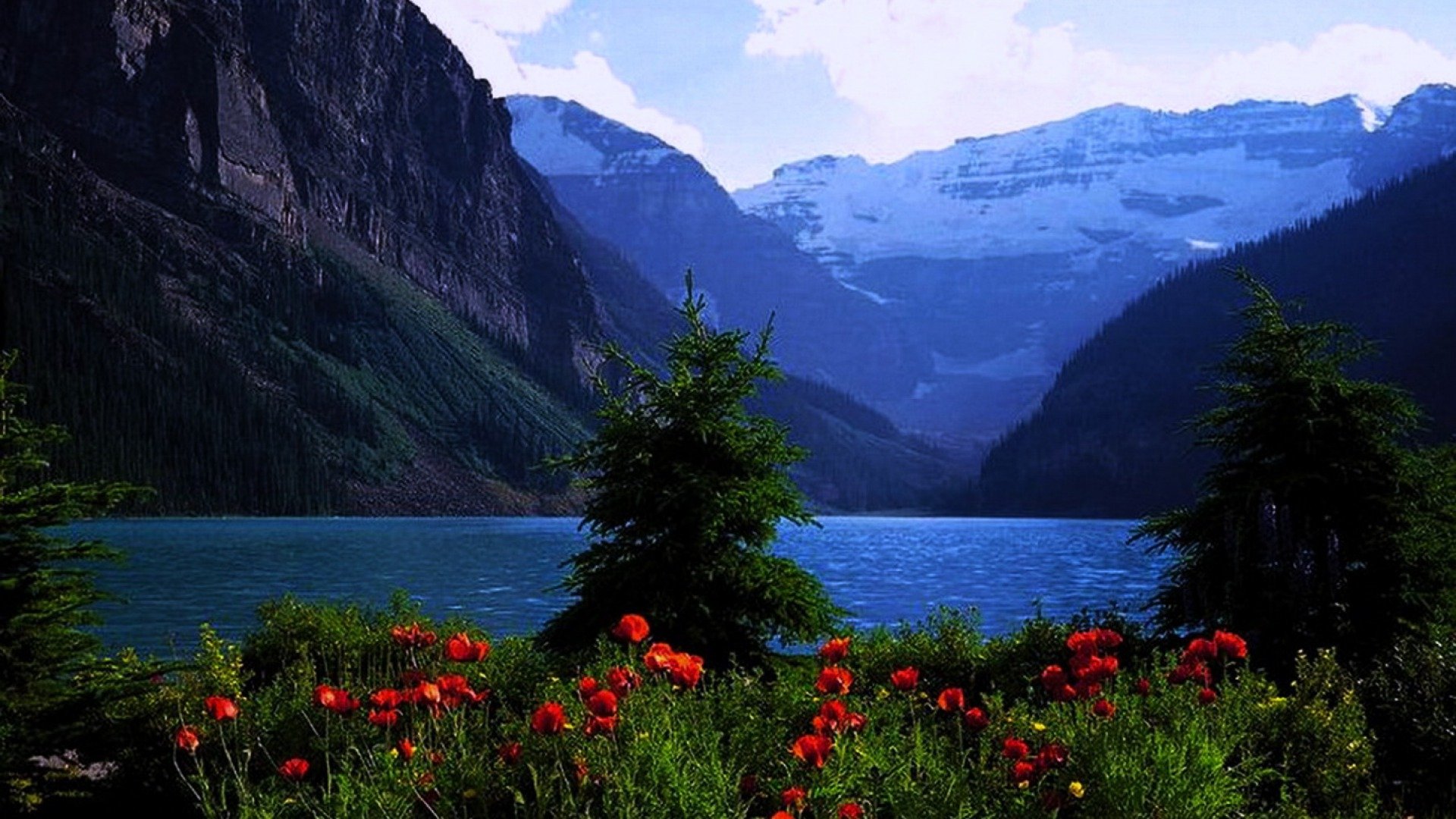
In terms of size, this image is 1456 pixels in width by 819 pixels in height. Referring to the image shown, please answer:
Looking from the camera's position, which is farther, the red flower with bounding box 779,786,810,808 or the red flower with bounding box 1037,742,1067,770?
the red flower with bounding box 1037,742,1067,770

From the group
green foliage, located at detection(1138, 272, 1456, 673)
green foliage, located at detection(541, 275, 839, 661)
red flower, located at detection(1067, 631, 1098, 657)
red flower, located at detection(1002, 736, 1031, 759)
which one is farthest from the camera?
green foliage, located at detection(541, 275, 839, 661)

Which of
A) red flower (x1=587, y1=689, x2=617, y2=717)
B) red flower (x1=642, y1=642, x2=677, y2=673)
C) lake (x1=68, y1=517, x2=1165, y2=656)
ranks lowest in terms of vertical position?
lake (x1=68, y1=517, x2=1165, y2=656)

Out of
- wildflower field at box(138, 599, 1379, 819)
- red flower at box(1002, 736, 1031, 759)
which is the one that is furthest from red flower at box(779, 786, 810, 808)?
red flower at box(1002, 736, 1031, 759)

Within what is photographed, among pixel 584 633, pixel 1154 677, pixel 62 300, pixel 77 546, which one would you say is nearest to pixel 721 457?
pixel 584 633

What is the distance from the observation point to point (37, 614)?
404 inches

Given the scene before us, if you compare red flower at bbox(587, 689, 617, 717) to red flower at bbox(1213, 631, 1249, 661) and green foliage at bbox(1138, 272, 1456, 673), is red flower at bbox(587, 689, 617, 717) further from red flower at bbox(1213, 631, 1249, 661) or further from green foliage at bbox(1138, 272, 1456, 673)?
green foliage at bbox(1138, 272, 1456, 673)

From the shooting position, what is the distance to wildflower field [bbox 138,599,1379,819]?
6.67 meters

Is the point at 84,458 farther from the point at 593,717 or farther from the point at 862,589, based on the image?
the point at 593,717

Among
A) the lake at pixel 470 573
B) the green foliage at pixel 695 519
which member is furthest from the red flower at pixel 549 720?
the lake at pixel 470 573

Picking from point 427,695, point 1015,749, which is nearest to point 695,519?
point 427,695

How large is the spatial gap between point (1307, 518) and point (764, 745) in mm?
10423

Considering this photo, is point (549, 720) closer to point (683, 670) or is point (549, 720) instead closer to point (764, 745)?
point (683, 670)

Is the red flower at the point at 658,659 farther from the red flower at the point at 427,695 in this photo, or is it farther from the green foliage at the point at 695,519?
the green foliage at the point at 695,519

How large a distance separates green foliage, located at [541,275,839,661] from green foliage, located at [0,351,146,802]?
6.14 metres
